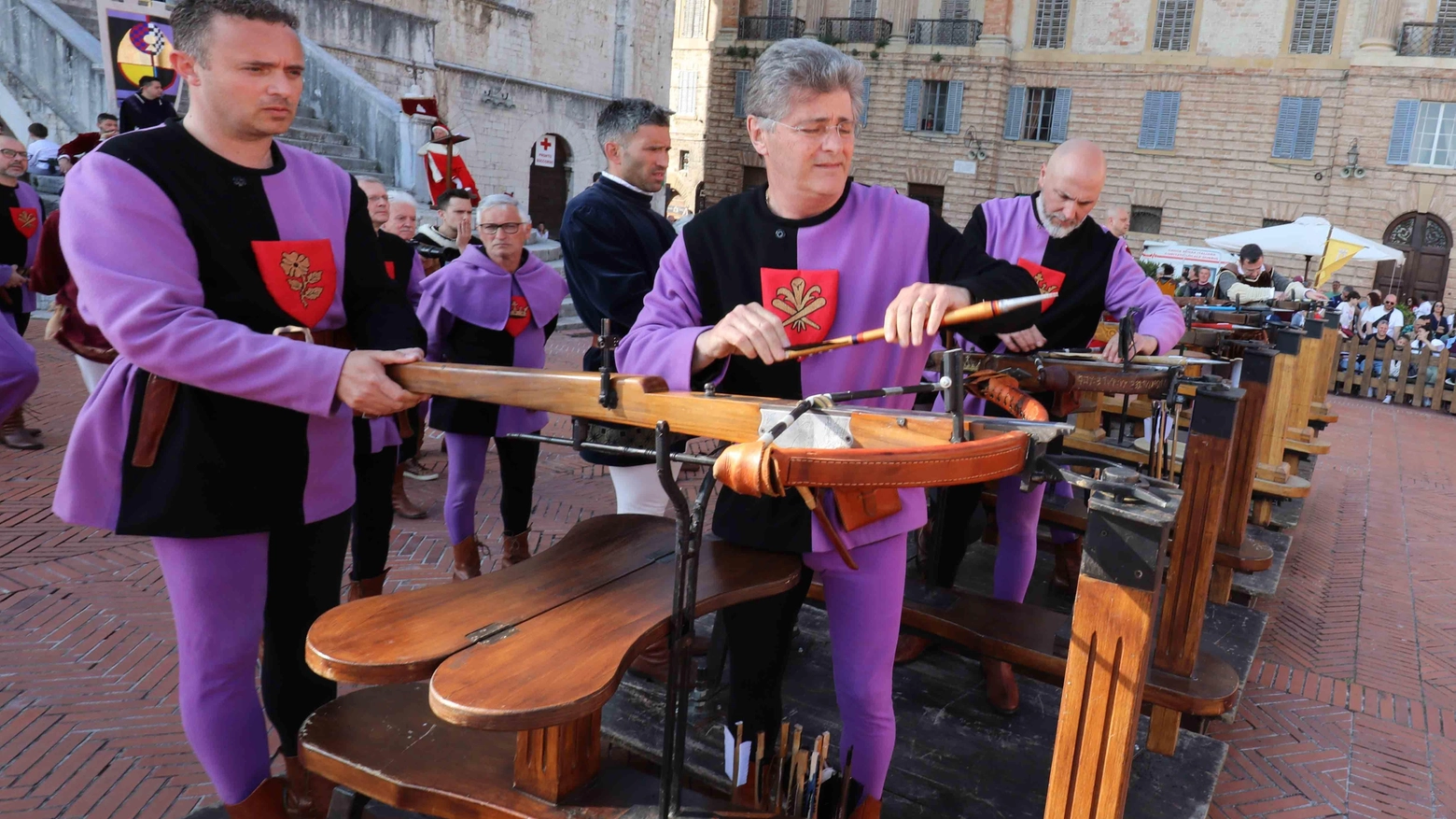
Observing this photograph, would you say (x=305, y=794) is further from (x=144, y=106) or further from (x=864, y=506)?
(x=144, y=106)

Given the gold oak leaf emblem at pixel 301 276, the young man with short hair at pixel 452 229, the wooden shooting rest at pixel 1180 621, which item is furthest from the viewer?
the young man with short hair at pixel 452 229

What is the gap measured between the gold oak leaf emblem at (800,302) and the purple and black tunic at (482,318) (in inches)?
98.9

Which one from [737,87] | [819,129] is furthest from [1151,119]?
[819,129]

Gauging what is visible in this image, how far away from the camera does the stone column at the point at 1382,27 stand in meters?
26.2

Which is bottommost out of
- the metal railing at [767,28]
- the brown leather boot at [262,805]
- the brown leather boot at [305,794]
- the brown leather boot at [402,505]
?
the brown leather boot at [402,505]

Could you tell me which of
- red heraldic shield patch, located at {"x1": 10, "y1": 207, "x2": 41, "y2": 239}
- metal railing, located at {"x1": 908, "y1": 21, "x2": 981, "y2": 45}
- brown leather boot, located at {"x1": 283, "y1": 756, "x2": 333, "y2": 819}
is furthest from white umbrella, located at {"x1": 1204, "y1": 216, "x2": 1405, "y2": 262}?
metal railing, located at {"x1": 908, "y1": 21, "x2": 981, "y2": 45}

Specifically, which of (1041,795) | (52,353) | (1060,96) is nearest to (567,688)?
A: (1041,795)

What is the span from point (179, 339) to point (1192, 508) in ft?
10.8

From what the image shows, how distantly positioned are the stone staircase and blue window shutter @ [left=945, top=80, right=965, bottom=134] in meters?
22.2

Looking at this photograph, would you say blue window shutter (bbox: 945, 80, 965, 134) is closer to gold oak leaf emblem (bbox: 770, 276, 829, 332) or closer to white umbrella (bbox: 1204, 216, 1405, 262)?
white umbrella (bbox: 1204, 216, 1405, 262)

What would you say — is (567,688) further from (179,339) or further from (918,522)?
(179,339)

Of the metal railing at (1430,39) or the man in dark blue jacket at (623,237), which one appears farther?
the metal railing at (1430,39)

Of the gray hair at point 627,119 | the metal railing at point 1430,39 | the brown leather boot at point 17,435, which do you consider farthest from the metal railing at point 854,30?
the gray hair at point 627,119

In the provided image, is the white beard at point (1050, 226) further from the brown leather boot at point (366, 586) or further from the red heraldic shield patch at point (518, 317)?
the brown leather boot at point (366, 586)
